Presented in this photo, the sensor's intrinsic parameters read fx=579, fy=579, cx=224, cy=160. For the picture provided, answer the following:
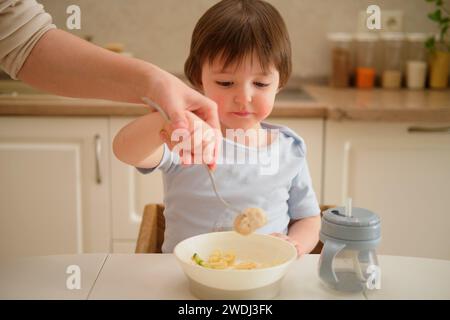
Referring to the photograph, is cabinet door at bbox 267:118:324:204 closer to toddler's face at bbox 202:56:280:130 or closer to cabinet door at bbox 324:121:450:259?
cabinet door at bbox 324:121:450:259

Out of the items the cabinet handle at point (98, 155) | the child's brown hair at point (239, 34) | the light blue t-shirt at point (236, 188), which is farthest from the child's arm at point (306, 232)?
the cabinet handle at point (98, 155)

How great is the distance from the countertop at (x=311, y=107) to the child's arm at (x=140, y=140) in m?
0.44

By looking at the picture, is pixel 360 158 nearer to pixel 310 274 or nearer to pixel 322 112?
pixel 322 112

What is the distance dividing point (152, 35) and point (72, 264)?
0.66m

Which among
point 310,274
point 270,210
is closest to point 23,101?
point 270,210

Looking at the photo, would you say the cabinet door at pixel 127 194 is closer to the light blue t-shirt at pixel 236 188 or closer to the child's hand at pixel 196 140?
the light blue t-shirt at pixel 236 188

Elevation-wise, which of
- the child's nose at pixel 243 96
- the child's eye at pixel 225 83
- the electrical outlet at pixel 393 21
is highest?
the electrical outlet at pixel 393 21

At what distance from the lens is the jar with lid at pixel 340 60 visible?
4.84 ft

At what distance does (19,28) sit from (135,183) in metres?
0.66

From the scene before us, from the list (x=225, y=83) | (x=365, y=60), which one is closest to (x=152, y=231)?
(x=225, y=83)

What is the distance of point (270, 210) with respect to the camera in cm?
77

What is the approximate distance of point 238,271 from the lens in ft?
1.72

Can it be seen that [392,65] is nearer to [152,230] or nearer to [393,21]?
[393,21]
